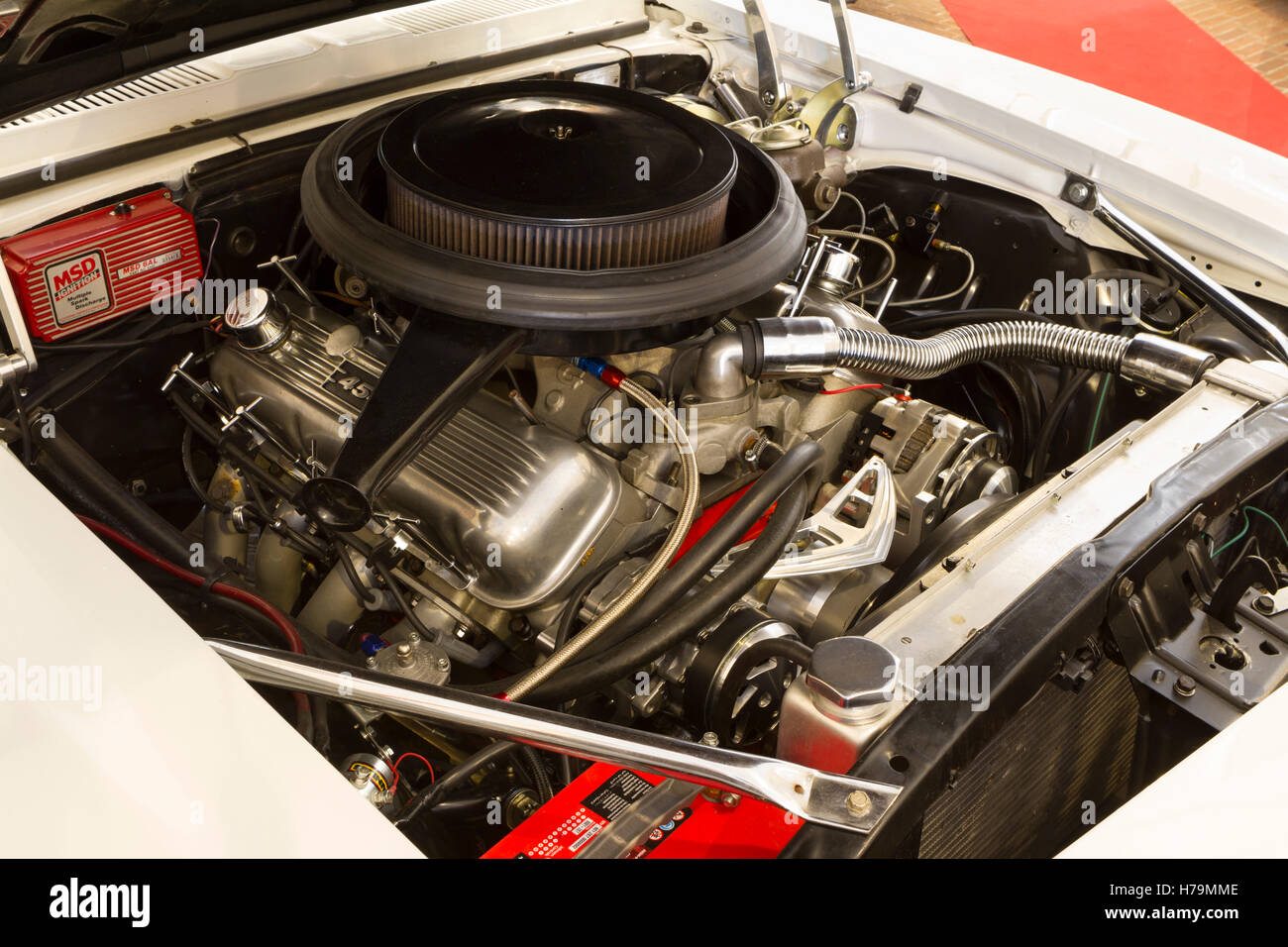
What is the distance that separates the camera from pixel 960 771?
945 mm

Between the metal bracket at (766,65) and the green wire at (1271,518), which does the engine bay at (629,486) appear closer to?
the green wire at (1271,518)

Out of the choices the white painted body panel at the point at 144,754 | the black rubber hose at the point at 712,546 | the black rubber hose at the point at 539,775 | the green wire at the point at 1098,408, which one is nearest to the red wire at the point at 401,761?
the black rubber hose at the point at 539,775

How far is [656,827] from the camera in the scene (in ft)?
3.27

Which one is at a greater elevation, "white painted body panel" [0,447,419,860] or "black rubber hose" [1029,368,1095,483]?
"white painted body panel" [0,447,419,860]

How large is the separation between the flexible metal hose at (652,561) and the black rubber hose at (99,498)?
461mm

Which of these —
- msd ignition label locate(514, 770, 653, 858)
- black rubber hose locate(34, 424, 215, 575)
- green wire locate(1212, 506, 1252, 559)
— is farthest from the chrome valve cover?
green wire locate(1212, 506, 1252, 559)

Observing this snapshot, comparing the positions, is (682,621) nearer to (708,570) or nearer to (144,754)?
(708,570)

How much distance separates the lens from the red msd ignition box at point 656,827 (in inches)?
38.6

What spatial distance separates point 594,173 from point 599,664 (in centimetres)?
56

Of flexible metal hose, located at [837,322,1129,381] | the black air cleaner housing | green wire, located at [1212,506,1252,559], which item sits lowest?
green wire, located at [1212,506,1252,559]

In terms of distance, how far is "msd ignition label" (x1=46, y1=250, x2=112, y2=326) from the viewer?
4.38ft

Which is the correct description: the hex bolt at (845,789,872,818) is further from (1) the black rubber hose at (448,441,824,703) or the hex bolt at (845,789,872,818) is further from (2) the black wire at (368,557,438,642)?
(2) the black wire at (368,557,438,642)

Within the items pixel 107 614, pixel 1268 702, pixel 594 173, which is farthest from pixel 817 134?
pixel 107 614
